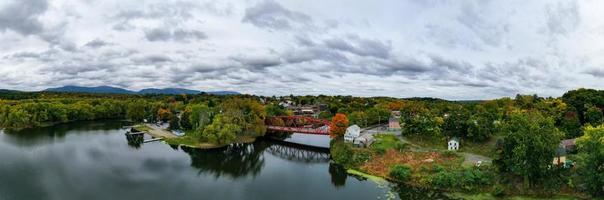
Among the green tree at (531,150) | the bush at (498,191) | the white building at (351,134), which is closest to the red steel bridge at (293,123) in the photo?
the white building at (351,134)

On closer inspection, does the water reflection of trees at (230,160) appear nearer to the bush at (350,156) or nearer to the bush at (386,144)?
the bush at (350,156)

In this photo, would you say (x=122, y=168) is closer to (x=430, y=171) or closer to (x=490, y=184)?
A: (x=430, y=171)

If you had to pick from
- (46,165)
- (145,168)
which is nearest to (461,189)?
(145,168)

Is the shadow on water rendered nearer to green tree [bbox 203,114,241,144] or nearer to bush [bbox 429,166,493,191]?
green tree [bbox 203,114,241,144]

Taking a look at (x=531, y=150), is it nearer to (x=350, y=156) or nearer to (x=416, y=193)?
(x=416, y=193)

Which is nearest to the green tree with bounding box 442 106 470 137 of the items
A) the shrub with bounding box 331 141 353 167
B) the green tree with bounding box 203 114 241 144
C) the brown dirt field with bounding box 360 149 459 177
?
the brown dirt field with bounding box 360 149 459 177
